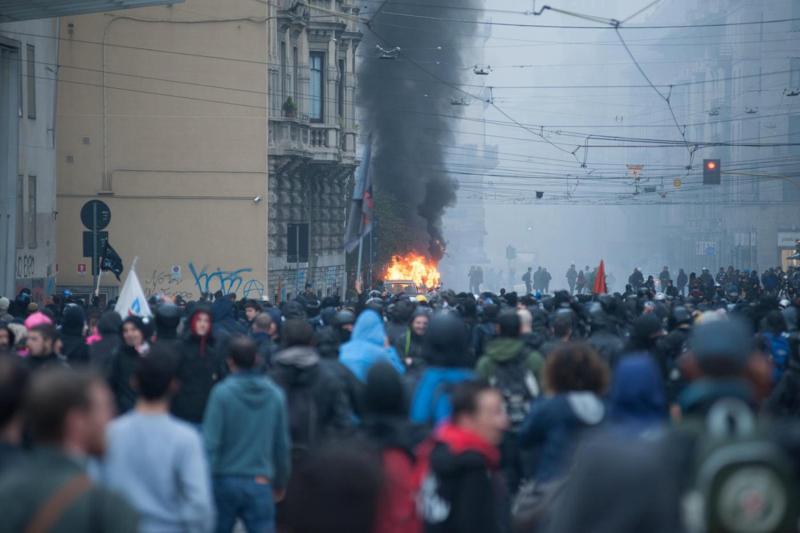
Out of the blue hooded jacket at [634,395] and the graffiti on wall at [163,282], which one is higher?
the graffiti on wall at [163,282]

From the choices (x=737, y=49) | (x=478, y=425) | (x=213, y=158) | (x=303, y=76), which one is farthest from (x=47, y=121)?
(x=737, y=49)

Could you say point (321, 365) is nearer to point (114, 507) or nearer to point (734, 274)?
point (114, 507)

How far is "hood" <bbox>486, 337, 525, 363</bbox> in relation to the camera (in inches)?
347

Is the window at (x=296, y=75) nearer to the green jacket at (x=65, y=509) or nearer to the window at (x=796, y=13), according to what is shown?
the green jacket at (x=65, y=509)

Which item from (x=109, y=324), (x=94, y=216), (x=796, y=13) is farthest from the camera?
(x=796, y=13)

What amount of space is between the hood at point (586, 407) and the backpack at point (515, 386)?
4.52 feet

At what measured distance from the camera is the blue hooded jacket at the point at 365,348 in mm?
9297

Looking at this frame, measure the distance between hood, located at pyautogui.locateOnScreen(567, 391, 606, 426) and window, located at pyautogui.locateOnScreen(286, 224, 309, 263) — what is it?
75.2 ft

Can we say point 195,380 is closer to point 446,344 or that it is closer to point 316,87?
point 446,344

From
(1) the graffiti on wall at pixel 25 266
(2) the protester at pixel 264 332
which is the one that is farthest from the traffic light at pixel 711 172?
(2) the protester at pixel 264 332

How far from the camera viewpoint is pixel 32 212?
1251 inches

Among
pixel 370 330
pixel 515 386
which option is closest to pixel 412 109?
pixel 370 330

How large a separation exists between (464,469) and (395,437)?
444mm

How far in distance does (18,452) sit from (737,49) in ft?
308
